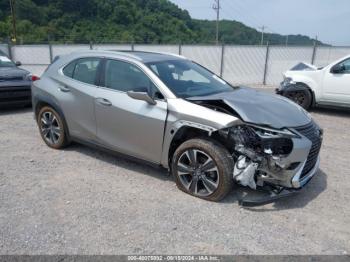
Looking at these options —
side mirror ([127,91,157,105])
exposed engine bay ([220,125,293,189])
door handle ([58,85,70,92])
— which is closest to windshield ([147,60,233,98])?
side mirror ([127,91,157,105])

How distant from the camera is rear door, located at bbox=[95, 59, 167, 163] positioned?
412 centimetres

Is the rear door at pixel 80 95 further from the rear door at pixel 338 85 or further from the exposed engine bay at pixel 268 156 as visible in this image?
the rear door at pixel 338 85

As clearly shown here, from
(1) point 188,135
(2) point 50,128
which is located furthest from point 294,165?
(2) point 50,128

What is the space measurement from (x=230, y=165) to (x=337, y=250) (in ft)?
4.29

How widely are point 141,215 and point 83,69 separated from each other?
100 inches

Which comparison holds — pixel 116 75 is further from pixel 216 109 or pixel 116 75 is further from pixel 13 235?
pixel 13 235

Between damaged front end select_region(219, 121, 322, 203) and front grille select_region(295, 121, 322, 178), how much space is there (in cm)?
5

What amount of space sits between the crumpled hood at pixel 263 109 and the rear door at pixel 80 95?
1.60 m

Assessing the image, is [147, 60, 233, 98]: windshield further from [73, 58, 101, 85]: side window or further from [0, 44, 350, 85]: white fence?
[0, 44, 350, 85]: white fence

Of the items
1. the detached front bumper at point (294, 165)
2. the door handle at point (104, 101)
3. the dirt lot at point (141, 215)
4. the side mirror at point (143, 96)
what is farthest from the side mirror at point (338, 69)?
the door handle at point (104, 101)

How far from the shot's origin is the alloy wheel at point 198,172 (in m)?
3.82

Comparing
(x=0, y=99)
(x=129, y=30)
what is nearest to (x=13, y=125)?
(x=0, y=99)

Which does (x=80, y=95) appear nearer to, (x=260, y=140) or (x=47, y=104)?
(x=47, y=104)

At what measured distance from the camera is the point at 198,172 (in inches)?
154
